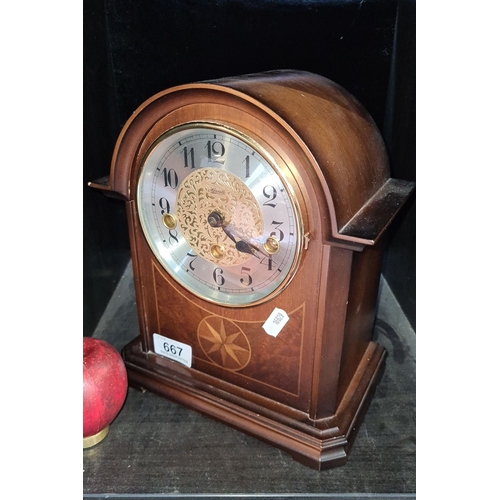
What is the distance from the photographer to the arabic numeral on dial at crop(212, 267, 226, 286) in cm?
100

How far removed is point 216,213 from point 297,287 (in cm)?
21

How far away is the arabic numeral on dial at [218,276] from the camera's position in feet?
3.28

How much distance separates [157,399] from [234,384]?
0.21 metres

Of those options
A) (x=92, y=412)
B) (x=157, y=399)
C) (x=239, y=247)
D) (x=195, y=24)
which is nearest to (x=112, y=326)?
(x=157, y=399)

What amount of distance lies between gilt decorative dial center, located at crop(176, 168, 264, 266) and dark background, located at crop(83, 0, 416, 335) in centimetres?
49

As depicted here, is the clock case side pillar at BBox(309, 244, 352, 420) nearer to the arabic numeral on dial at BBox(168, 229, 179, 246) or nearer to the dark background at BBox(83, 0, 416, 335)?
the arabic numeral on dial at BBox(168, 229, 179, 246)

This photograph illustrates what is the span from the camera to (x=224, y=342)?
1065mm

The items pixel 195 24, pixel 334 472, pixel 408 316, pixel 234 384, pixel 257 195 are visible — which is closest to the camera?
pixel 257 195

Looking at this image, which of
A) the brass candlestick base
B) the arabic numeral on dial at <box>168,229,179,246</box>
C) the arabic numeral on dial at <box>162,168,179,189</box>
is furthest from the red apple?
the arabic numeral on dial at <box>162,168,179,189</box>

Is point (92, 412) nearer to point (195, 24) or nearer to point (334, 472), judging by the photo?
point (334, 472)

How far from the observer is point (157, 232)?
1038mm

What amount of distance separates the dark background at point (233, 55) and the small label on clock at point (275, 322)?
60 cm

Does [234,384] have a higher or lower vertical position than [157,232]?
lower

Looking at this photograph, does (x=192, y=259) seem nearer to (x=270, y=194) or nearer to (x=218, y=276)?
(x=218, y=276)
